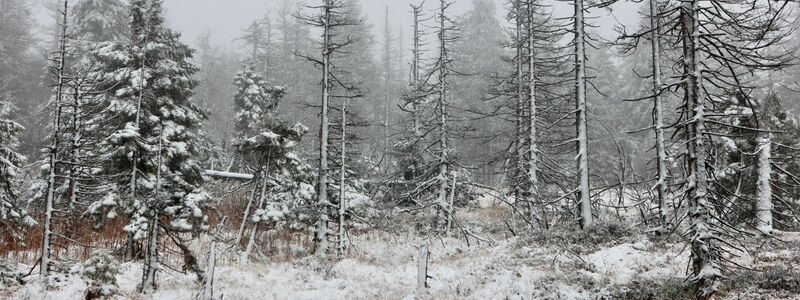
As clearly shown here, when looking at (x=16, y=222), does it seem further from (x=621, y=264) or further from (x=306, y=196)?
(x=621, y=264)

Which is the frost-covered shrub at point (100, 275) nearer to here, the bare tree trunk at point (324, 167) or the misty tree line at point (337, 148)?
the misty tree line at point (337, 148)

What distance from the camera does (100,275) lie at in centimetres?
1036

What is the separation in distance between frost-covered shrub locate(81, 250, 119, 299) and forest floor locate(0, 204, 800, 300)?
29cm

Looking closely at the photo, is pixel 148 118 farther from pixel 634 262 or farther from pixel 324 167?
pixel 634 262

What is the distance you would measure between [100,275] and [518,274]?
9.77 metres

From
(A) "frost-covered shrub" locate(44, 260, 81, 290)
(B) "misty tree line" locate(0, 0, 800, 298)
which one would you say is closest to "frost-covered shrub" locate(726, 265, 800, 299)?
(B) "misty tree line" locate(0, 0, 800, 298)

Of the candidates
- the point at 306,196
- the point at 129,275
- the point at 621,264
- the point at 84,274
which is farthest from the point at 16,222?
the point at 621,264

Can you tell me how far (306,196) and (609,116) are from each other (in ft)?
103

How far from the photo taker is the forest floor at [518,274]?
32.2 feet

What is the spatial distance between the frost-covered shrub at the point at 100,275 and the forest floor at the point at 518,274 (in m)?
0.29

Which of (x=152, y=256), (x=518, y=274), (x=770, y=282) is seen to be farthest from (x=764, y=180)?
(x=152, y=256)

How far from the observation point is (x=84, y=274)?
10.3 metres

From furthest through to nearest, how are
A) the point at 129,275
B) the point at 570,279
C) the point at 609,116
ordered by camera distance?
the point at 609,116 → the point at 129,275 → the point at 570,279

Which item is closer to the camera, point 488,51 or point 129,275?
point 129,275
